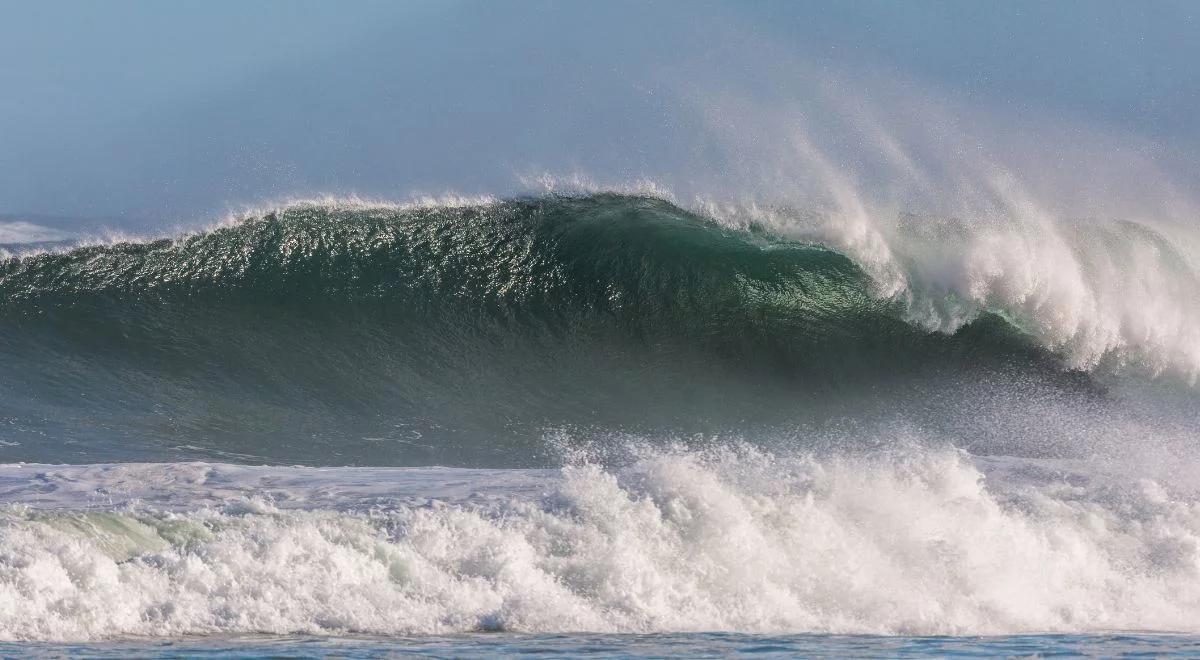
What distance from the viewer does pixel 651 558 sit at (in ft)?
23.5

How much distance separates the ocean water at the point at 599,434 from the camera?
6508 millimetres

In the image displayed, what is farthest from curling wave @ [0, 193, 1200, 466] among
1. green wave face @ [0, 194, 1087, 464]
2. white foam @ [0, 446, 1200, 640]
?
white foam @ [0, 446, 1200, 640]

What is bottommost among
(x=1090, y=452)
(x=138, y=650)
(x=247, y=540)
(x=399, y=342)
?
(x=138, y=650)

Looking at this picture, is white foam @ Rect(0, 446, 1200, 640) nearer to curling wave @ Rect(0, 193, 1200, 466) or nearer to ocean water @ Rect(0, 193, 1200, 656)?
ocean water @ Rect(0, 193, 1200, 656)

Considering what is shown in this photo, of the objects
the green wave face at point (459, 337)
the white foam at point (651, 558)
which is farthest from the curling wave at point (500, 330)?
the white foam at point (651, 558)

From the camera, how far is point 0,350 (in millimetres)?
12141

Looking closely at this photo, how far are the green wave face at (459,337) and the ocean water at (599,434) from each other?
0.13 feet

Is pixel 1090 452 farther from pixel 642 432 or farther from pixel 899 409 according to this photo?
pixel 642 432

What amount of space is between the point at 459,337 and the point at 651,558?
6.13 m

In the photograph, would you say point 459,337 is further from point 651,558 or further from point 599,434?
point 651,558

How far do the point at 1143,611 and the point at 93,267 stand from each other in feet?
35.4

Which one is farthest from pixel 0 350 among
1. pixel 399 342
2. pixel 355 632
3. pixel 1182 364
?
pixel 1182 364

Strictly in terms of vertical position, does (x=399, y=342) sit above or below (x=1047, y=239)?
below

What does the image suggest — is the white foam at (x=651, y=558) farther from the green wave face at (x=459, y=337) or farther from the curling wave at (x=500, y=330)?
the curling wave at (x=500, y=330)
